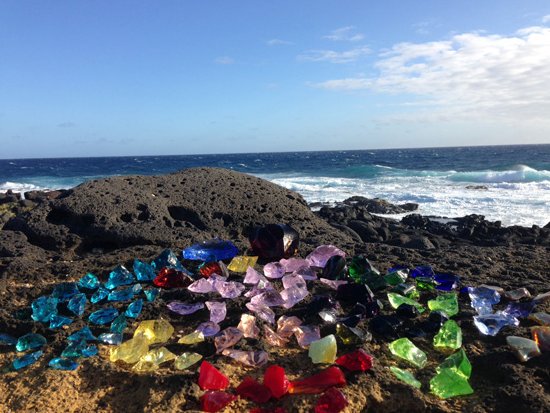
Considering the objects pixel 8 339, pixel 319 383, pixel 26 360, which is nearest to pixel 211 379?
pixel 319 383

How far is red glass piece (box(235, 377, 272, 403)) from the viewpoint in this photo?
1565 mm

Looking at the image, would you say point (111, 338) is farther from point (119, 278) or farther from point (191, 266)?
point (191, 266)

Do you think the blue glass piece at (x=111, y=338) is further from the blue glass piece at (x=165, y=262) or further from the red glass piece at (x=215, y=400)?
the blue glass piece at (x=165, y=262)

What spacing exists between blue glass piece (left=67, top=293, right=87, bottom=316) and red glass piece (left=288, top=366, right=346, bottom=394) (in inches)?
51.5

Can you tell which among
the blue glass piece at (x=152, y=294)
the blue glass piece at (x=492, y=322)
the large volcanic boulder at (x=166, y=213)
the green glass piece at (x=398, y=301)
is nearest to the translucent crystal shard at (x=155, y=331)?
the blue glass piece at (x=152, y=294)

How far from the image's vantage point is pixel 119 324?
7.00 ft

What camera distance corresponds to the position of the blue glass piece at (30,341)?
1.99 m

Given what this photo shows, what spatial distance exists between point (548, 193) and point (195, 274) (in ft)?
49.4

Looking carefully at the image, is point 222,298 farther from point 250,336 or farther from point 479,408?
point 479,408

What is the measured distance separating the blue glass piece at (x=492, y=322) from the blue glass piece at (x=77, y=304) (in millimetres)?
2025

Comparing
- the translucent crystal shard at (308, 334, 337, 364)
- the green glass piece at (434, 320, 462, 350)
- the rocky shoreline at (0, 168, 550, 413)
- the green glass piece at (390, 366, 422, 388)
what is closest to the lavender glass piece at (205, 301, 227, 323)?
the rocky shoreline at (0, 168, 550, 413)

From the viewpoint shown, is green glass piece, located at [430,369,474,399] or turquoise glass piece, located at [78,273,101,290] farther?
turquoise glass piece, located at [78,273,101,290]

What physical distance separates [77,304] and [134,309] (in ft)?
1.06

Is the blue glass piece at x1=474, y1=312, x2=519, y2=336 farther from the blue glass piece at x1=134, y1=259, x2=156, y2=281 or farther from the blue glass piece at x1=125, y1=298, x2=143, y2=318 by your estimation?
the blue glass piece at x1=134, y1=259, x2=156, y2=281
